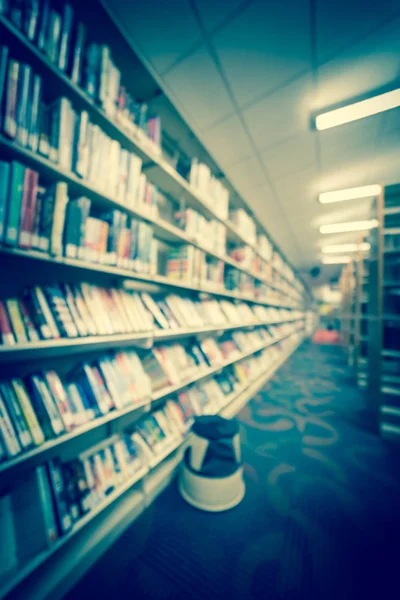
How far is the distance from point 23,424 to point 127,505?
35.1 inches

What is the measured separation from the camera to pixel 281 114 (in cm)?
201

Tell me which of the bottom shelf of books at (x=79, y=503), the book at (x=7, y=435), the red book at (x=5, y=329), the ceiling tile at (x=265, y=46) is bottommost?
the bottom shelf of books at (x=79, y=503)

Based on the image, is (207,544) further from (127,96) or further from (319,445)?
(127,96)

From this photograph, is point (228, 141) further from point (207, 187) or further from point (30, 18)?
point (30, 18)

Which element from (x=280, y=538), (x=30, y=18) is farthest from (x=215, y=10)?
(x=280, y=538)

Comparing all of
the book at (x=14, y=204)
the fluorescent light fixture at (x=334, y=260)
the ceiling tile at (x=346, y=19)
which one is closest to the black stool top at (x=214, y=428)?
the book at (x=14, y=204)

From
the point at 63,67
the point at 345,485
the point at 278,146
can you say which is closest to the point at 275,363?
the point at 345,485

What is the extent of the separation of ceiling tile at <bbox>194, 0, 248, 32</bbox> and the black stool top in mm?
2491

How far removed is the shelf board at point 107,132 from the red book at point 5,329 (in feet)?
1.93

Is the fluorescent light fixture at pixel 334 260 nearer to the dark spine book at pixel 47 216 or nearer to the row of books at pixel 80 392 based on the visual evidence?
the row of books at pixel 80 392

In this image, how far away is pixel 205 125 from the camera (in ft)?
7.03

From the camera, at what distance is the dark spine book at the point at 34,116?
924mm

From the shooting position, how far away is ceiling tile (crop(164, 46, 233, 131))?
161 cm

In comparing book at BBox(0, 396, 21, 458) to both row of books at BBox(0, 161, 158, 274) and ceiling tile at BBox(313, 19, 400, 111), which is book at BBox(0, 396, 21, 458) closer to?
row of books at BBox(0, 161, 158, 274)
